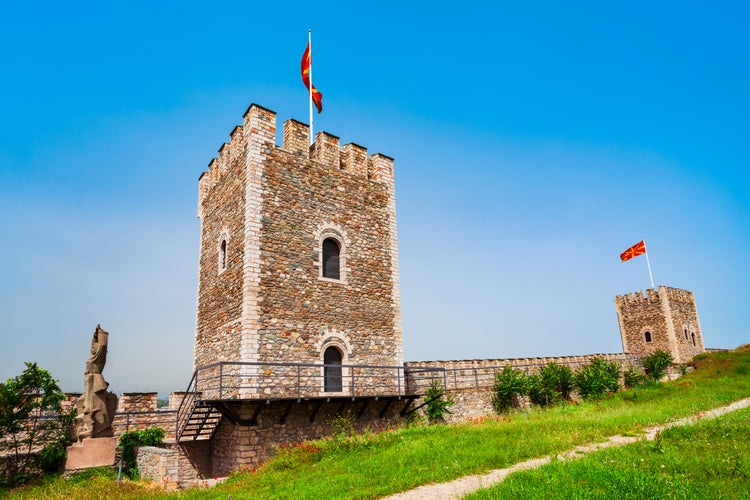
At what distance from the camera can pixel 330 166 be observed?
687 inches

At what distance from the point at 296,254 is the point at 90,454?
737 cm

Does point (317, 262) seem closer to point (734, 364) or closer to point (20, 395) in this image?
point (20, 395)

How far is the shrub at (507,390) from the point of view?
19.4 metres

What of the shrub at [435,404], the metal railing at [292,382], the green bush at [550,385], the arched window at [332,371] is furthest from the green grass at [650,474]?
the green bush at [550,385]

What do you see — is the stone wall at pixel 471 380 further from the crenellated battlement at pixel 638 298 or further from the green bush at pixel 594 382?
the crenellated battlement at pixel 638 298

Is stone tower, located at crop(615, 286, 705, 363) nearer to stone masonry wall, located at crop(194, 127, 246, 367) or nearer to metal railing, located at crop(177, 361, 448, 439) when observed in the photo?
metal railing, located at crop(177, 361, 448, 439)

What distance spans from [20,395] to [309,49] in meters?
14.6

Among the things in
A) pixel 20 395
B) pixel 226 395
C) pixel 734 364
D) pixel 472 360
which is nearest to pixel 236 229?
pixel 226 395

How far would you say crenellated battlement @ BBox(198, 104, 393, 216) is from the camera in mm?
16031

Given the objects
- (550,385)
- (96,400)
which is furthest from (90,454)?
(550,385)

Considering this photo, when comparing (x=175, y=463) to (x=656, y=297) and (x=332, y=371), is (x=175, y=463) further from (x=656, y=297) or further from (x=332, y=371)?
(x=656, y=297)

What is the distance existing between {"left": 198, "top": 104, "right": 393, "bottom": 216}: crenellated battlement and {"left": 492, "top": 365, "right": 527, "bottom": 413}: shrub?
8822 mm

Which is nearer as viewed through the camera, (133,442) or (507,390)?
(133,442)

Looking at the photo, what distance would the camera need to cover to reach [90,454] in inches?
464
